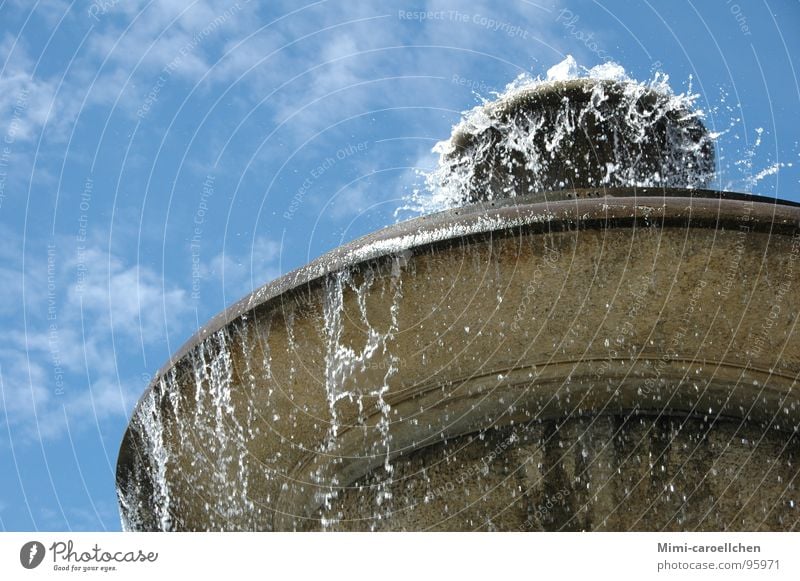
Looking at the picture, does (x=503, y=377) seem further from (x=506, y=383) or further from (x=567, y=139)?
(x=567, y=139)

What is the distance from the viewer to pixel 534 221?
13.8 ft

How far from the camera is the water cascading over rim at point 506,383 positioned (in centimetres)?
430

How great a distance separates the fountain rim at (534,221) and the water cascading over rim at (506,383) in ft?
0.03

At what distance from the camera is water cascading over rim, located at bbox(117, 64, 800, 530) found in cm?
430

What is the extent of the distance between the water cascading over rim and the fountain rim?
10 millimetres

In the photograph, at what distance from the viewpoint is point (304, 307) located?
448cm

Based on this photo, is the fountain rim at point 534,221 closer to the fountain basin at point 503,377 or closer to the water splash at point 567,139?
the fountain basin at point 503,377

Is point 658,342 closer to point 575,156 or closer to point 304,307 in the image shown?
point 304,307

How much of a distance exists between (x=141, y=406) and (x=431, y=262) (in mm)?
1645

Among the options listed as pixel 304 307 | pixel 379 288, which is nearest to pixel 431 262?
pixel 379 288

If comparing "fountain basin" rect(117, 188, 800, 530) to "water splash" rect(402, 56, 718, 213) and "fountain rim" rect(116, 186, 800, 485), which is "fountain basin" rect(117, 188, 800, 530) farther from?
"water splash" rect(402, 56, 718, 213)

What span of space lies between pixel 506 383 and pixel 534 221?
3.24 feet

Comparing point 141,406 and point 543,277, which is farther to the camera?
point 141,406
